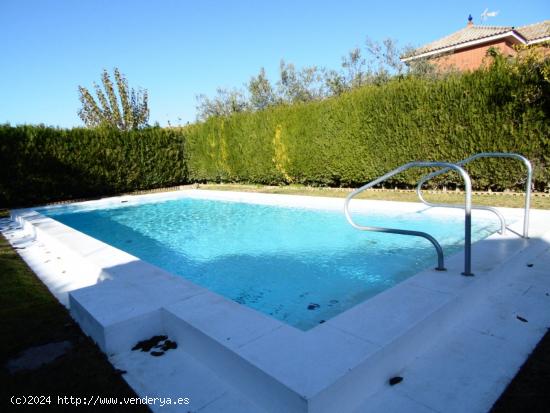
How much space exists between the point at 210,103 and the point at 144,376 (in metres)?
33.4

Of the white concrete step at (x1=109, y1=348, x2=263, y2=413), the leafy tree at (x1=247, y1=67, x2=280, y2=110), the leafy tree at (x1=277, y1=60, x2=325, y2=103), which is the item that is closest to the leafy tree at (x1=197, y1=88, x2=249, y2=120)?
the leafy tree at (x1=247, y1=67, x2=280, y2=110)

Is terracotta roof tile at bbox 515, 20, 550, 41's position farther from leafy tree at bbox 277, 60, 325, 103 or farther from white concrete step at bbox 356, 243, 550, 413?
white concrete step at bbox 356, 243, 550, 413

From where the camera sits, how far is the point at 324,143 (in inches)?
537

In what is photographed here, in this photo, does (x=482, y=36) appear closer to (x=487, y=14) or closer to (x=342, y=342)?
(x=487, y=14)

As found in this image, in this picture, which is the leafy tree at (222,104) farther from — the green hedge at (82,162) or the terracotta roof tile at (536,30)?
the terracotta roof tile at (536,30)

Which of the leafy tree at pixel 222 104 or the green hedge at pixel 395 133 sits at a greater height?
the leafy tree at pixel 222 104

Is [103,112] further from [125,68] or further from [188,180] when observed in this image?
[188,180]

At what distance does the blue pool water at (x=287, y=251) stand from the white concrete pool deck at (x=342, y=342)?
1.21 m

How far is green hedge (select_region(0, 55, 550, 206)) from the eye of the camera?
9.28 m

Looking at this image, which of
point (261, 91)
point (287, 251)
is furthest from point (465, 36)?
point (287, 251)

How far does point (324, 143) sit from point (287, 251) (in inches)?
301

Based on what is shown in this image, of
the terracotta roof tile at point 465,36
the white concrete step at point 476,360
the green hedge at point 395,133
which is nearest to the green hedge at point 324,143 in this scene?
the green hedge at point 395,133

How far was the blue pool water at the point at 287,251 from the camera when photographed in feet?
16.0

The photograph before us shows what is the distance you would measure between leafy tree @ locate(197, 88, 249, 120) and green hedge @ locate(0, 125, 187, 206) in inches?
476
